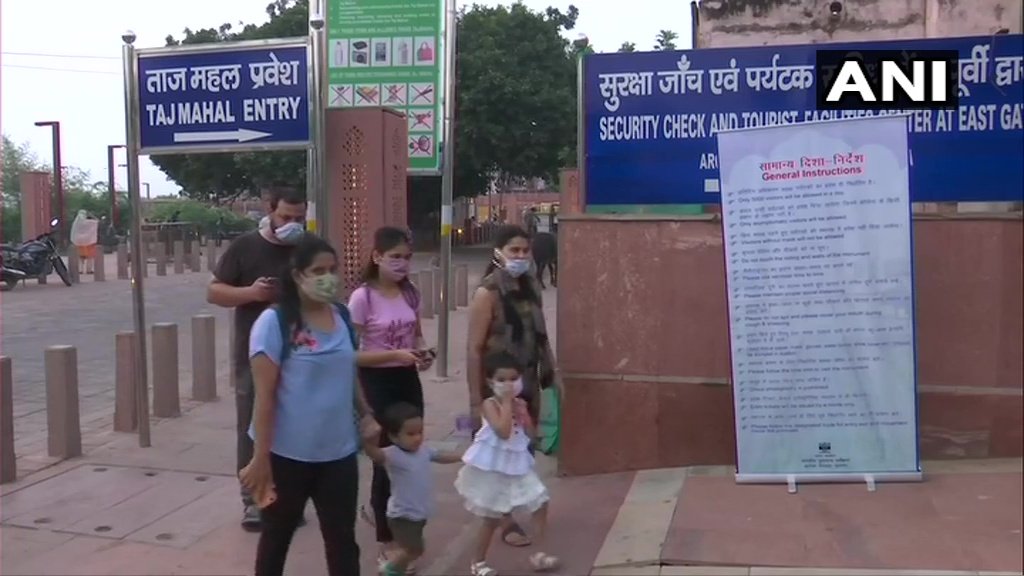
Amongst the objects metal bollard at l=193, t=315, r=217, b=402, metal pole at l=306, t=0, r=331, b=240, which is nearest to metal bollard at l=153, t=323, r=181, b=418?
metal bollard at l=193, t=315, r=217, b=402

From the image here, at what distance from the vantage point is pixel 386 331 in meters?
4.80

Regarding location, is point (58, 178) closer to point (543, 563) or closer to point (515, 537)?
point (515, 537)

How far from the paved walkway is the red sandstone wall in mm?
198

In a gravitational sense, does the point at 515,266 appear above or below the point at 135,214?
below

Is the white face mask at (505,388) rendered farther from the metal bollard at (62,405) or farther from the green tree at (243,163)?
the green tree at (243,163)

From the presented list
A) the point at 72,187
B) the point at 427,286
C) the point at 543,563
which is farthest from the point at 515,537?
the point at 72,187

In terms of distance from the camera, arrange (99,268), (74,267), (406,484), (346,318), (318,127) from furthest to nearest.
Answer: (99,268)
(74,267)
(318,127)
(406,484)
(346,318)

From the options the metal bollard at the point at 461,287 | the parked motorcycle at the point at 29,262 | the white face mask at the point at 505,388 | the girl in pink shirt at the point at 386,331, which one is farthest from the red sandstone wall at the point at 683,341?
the parked motorcycle at the point at 29,262

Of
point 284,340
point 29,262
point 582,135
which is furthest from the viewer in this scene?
point 29,262

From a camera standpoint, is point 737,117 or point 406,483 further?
point 737,117

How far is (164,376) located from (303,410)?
15.7 feet

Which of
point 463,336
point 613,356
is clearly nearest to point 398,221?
point 613,356

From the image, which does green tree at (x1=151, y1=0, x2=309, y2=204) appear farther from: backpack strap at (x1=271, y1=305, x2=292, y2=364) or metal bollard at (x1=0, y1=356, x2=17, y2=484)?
backpack strap at (x1=271, y1=305, x2=292, y2=364)

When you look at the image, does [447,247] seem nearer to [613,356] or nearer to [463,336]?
[463,336]
